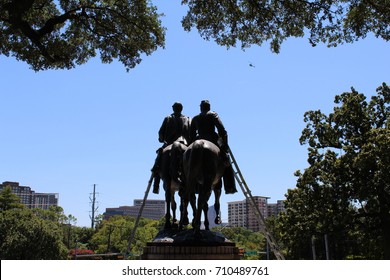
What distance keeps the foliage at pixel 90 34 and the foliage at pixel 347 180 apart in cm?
1486

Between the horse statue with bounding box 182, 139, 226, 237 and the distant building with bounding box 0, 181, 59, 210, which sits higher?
the distant building with bounding box 0, 181, 59, 210

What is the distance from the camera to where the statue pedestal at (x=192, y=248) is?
29.7 feet

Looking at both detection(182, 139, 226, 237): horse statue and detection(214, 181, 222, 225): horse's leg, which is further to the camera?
detection(214, 181, 222, 225): horse's leg

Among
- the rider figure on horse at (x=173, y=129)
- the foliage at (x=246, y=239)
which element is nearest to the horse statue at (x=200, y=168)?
the rider figure on horse at (x=173, y=129)

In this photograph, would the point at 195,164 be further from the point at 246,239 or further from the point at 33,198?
the point at 33,198

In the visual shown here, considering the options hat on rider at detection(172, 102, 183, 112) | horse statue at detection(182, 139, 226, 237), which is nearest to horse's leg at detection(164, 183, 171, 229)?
horse statue at detection(182, 139, 226, 237)

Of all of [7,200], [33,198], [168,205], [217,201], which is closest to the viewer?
[217,201]

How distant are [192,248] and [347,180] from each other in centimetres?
1965

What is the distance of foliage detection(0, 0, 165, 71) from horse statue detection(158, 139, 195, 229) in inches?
262

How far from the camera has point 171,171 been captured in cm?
1043

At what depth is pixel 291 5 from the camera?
1330cm

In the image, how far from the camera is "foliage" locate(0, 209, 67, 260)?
122ft

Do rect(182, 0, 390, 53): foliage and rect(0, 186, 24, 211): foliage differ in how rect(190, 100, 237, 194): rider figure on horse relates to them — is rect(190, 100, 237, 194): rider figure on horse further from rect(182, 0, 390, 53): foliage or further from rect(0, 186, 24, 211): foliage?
rect(0, 186, 24, 211): foliage

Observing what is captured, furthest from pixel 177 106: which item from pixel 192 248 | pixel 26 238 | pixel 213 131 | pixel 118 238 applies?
pixel 118 238
